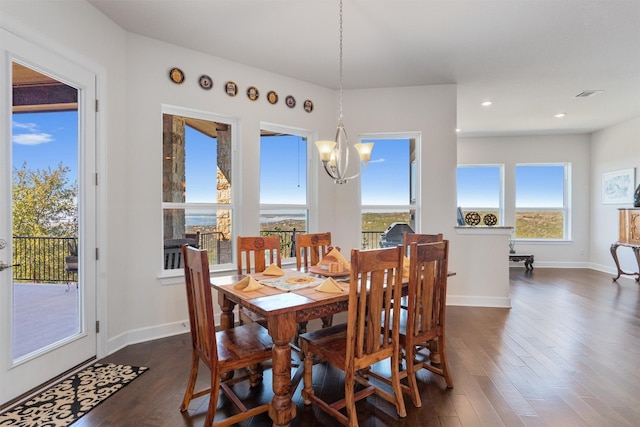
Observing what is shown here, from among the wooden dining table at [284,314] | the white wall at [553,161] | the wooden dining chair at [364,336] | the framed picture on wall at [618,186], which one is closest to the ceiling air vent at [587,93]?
the framed picture on wall at [618,186]

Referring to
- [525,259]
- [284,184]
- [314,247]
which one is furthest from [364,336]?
[525,259]

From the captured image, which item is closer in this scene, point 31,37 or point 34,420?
point 34,420

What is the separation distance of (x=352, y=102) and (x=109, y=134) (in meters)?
2.97

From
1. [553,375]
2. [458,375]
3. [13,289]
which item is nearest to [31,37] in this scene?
[13,289]

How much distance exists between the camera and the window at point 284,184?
4.13 m

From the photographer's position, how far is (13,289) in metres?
2.15

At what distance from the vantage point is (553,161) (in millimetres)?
7246

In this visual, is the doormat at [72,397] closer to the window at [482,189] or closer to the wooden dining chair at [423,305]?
the wooden dining chair at [423,305]

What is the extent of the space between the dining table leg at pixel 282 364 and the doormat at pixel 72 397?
1.26 meters

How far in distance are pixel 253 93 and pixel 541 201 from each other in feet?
22.3

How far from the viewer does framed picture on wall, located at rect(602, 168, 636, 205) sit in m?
6.02

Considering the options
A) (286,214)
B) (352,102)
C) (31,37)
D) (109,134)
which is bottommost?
(286,214)

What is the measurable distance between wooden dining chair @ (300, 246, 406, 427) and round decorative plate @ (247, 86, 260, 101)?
9.20ft

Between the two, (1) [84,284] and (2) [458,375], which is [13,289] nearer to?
(1) [84,284]
